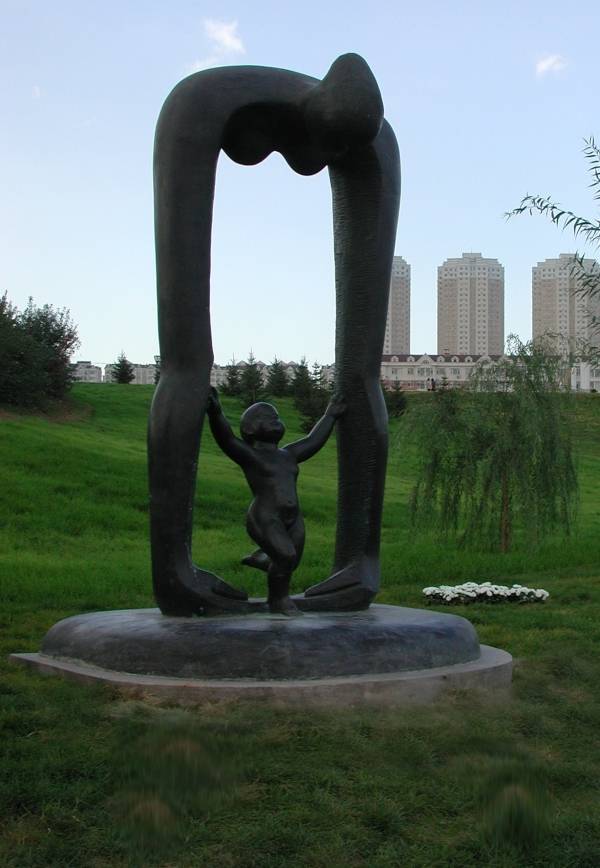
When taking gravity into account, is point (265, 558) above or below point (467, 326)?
below

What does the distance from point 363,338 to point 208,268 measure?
1.25 m

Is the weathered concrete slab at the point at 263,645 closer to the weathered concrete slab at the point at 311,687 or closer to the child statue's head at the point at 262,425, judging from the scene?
the weathered concrete slab at the point at 311,687

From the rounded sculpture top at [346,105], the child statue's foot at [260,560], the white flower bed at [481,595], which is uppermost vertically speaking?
the rounded sculpture top at [346,105]

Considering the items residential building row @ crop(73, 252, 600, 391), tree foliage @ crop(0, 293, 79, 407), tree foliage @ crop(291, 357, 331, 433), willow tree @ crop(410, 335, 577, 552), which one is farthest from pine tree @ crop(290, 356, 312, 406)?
residential building row @ crop(73, 252, 600, 391)

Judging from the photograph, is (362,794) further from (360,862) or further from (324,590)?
(324,590)

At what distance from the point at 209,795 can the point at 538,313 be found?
112 metres

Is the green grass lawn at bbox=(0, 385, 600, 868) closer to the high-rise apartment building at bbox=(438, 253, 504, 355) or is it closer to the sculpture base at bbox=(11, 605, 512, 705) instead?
the sculpture base at bbox=(11, 605, 512, 705)

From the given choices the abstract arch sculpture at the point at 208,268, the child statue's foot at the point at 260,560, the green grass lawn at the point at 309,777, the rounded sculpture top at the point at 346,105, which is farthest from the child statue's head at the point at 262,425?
the green grass lawn at the point at 309,777

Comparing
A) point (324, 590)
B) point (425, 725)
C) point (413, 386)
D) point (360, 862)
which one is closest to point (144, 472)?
point (324, 590)

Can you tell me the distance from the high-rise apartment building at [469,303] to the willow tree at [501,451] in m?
99.2

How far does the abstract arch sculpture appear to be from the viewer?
259 inches

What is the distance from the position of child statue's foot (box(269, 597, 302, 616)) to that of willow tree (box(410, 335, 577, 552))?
32.4 ft

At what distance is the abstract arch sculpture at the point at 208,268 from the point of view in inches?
259

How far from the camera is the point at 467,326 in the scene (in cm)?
11669
